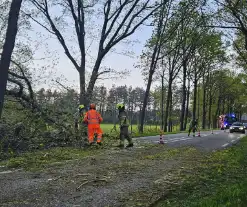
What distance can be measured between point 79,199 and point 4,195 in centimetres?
120

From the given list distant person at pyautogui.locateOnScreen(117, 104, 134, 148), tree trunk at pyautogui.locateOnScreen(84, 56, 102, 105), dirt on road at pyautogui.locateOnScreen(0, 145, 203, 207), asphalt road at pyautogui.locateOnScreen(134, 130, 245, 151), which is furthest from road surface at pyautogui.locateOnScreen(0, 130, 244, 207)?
tree trunk at pyautogui.locateOnScreen(84, 56, 102, 105)

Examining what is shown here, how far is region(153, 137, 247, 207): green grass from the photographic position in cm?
508

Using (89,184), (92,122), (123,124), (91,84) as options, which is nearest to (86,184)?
(89,184)

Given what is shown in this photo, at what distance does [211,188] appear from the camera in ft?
20.8

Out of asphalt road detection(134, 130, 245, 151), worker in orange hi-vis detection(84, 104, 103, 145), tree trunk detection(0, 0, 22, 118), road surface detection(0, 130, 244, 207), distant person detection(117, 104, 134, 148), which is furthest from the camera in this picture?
asphalt road detection(134, 130, 245, 151)

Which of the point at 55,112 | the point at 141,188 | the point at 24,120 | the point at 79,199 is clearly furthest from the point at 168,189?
the point at 55,112

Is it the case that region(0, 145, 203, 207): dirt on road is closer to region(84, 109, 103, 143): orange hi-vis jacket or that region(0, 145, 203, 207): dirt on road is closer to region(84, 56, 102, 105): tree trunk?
region(84, 109, 103, 143): orange hi-vis jacket

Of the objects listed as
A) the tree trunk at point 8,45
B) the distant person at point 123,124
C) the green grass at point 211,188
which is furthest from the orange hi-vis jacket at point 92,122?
the green grass at point 211,188

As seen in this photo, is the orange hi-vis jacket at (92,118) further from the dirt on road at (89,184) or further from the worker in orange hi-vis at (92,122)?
the dirt on road at (89,184)

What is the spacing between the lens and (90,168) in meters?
7.64

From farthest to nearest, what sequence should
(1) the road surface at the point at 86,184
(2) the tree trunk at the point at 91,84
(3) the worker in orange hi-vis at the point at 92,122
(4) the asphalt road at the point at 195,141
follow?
(2) the tree trunk at the point at 91,84
(4) the asphalt road at the point at 195,141
(3) the worker in orange hi-vis at the point at 92,122
(1) the road surface at the point at 86,184

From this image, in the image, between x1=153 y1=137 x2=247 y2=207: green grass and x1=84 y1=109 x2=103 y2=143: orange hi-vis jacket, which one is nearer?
x1=153 y1=137 x2=247 y2=207: green grass

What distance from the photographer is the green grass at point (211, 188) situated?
5.08m

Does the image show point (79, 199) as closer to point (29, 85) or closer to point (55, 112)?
point (55, 112)
